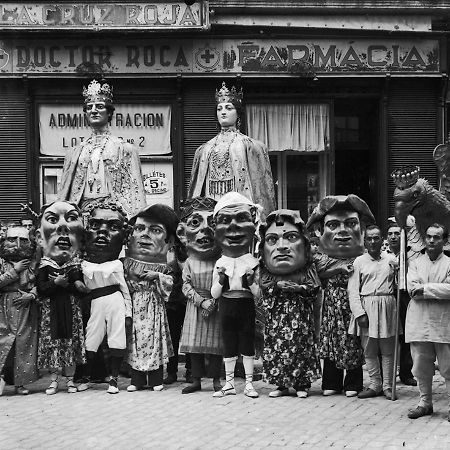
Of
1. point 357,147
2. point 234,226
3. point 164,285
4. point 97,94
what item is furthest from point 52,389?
point 357,147

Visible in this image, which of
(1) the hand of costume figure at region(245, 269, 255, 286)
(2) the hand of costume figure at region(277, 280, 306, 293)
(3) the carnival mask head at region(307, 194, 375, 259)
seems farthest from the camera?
(3) the carnival mask head at region(307, 194, 375, 259)

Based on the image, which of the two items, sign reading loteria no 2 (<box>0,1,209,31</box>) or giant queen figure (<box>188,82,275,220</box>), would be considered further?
sign reading loteria no 2 (<box>0,1,209,31</box>)

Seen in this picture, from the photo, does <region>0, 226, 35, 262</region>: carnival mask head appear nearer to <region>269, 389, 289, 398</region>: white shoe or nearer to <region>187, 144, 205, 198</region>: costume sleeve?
<region>187, 144, 205, 198</region>: costume sleeve

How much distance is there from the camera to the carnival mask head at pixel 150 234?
859 centimetres

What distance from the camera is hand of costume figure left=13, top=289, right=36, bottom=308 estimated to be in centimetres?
827

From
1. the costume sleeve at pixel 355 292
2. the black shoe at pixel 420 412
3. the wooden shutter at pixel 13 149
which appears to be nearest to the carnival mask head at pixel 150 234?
the costume sleeve at pixel 355 292

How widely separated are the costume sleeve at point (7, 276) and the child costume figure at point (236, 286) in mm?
1876

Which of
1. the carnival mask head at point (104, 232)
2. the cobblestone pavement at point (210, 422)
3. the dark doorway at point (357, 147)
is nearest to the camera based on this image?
the cobblestone pavement at point (210, 422)

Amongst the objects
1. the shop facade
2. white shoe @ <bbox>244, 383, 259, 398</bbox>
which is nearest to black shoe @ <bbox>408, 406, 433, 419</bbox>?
white shoe @ <bbox>244, 383, 259, 398</bbox>

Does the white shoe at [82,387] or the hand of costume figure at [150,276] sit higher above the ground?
the hand of costume figure at [150,276]

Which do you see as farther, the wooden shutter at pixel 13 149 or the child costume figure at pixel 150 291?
the wooden shutter at pixel 13 149

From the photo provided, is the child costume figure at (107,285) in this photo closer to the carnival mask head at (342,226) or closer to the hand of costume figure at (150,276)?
the hand of costume figure at (150,276)

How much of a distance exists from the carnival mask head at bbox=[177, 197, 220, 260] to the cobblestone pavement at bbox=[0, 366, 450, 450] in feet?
4.33

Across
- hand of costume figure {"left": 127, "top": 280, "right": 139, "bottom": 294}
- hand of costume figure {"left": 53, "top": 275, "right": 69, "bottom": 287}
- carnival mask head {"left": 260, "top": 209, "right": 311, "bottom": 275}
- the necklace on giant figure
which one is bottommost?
hand of costume figure {"left": 127, "top": 280, "right": 139, "bottom": 294}
